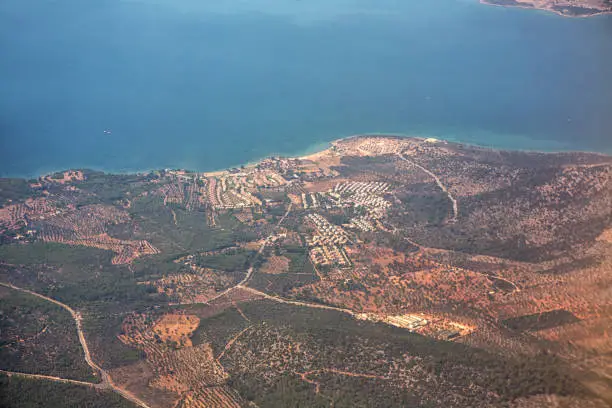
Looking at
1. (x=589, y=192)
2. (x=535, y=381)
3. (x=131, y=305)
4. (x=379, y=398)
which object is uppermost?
(x=589, y=192)

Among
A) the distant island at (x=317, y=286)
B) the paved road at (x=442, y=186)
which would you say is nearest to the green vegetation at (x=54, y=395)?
the distant island at (x=317, y=286)

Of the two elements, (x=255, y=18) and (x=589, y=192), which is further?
(x=255, y=18)

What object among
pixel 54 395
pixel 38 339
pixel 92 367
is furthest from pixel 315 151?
pixel 54 395

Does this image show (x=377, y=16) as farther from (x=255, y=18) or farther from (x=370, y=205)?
(x=370, y=205)

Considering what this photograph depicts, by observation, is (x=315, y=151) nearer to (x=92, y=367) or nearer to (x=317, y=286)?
(x=317, y=286)

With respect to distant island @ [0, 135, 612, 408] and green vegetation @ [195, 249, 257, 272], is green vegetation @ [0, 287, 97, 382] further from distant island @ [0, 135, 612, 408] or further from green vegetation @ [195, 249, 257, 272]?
green vegetation @ [195, 249, 257, 272]

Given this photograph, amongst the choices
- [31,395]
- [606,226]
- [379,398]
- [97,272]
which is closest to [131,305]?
[97,272]

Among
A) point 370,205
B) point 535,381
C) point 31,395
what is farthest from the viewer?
point 370,205
